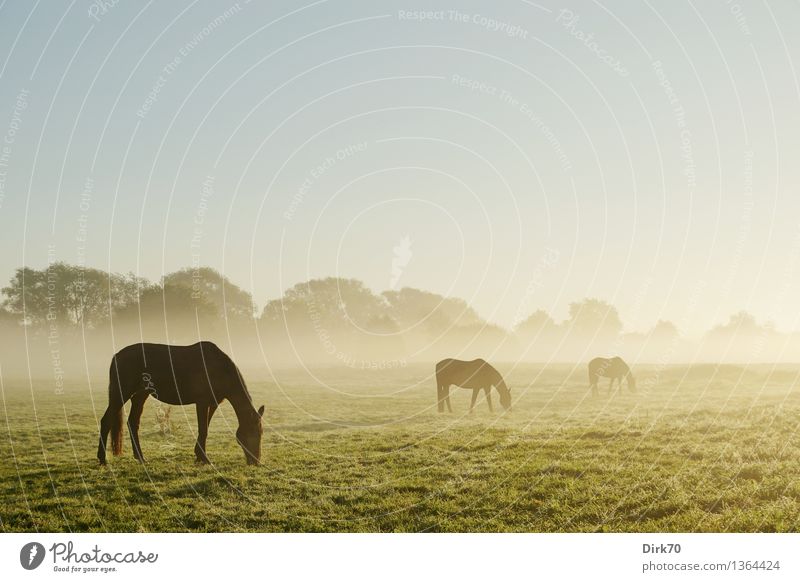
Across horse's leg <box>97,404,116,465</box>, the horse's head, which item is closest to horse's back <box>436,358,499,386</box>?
the horse's head

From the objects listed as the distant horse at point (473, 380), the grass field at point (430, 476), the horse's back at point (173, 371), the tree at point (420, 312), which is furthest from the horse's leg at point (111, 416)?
the tree at point (420, 312)

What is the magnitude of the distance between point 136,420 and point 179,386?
167 centimetres

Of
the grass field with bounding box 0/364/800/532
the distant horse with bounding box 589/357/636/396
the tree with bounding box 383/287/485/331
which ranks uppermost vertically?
the tree with bounding box 383/287/485/331

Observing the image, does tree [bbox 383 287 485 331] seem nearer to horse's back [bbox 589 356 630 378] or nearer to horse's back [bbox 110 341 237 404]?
horse's back [bbox 589 356 630 378]

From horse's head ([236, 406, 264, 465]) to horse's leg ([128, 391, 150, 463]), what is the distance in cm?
289

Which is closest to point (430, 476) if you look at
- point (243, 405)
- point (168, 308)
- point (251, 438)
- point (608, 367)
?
point (251, 438)

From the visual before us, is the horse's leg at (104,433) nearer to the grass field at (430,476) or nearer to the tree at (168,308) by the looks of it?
the grass field at (430,476)

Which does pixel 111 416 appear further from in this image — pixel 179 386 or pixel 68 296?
pixel 68 296

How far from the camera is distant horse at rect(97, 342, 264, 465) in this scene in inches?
709

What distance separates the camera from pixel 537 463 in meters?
18.2

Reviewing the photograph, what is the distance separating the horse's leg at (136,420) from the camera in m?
18.0

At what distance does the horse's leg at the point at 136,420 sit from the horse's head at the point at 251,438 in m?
2.89

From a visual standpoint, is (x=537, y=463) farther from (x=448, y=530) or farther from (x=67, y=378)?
(x=67, y=378)
